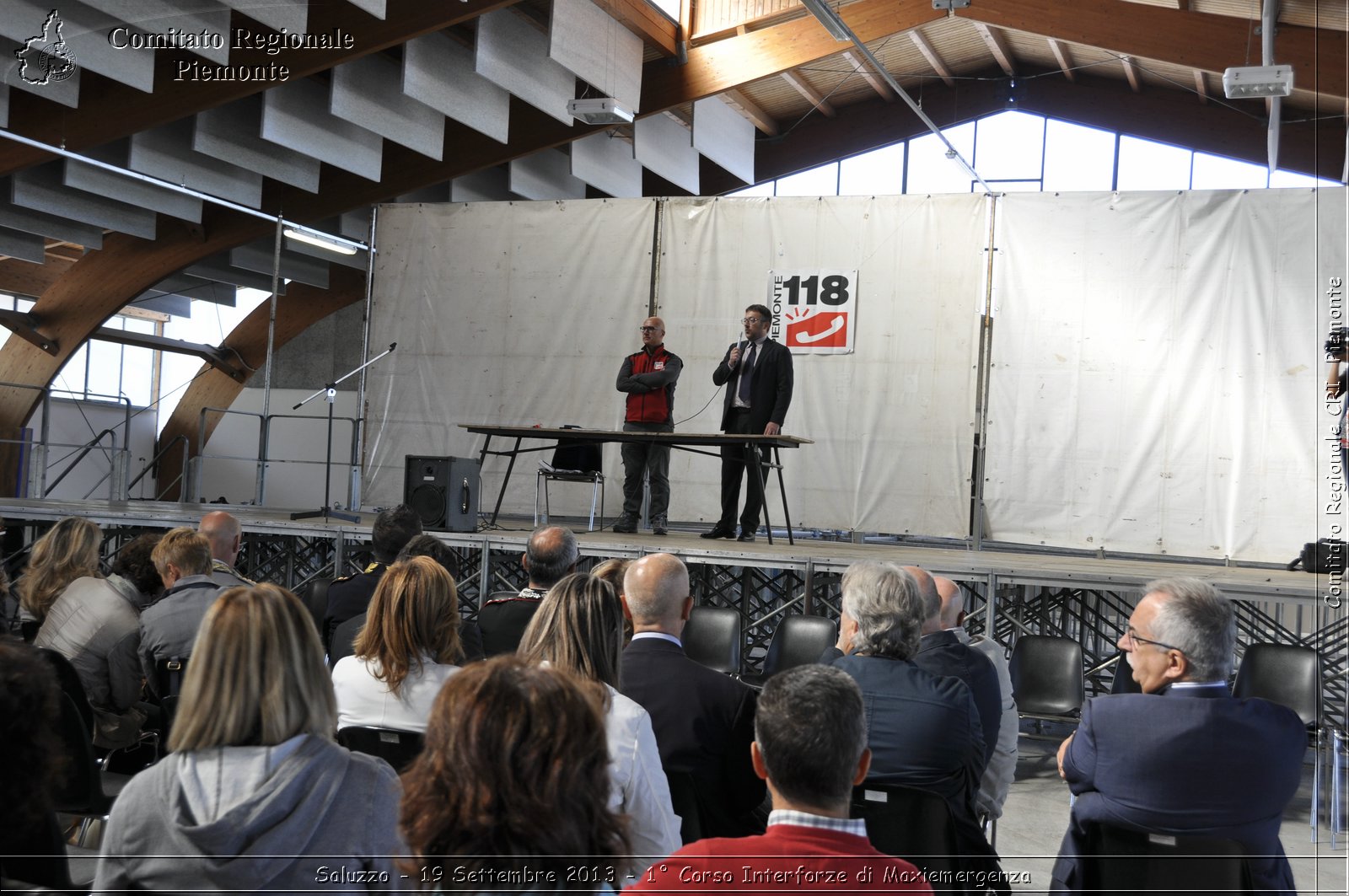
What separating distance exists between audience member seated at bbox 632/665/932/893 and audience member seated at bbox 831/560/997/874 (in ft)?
2.76

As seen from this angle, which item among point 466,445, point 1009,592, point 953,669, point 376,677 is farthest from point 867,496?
point 376,677

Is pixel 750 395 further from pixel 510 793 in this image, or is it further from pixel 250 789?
pixel 510 793

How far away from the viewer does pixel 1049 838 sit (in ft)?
15.2

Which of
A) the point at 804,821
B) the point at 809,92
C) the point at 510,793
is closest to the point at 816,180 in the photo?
the point at 809,92

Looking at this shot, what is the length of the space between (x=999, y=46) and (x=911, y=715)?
12230mm

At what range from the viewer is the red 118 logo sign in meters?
8.72

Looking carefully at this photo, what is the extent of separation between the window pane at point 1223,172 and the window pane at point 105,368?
15.6m

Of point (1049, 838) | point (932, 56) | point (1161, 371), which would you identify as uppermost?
point (932, 56)

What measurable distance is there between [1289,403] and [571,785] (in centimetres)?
763

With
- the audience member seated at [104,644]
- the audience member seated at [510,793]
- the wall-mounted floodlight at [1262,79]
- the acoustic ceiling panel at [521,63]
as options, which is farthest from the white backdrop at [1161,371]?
the audience member seated at [510,793]

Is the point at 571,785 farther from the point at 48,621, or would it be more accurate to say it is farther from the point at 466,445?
the point at 466,445

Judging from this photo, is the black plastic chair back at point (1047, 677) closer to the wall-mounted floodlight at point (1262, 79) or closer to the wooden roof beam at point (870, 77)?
the wall-mounted floodlight at point (1262, 79)

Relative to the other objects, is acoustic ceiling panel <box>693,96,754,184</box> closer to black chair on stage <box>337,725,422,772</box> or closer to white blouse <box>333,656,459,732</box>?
white blouse <box>333,656,459,732</box>

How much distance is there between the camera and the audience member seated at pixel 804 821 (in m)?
1.39
